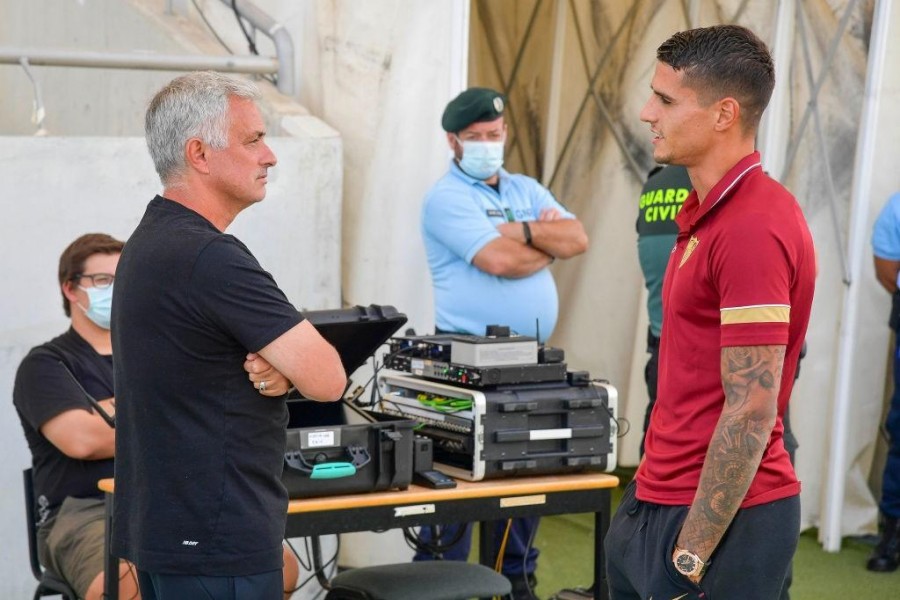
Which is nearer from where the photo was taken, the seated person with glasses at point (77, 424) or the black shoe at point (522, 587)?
the seated person with glasses at point (77, 424)

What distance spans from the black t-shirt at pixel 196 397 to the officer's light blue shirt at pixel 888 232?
3.35m

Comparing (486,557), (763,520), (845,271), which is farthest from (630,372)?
(763,520)

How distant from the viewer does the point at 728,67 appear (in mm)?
2076

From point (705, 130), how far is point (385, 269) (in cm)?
260

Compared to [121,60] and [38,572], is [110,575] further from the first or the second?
[121,60]

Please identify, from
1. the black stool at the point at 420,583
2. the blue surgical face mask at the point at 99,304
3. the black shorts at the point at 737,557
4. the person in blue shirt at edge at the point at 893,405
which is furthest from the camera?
the person in blue shirt at edge at the point at 893,405

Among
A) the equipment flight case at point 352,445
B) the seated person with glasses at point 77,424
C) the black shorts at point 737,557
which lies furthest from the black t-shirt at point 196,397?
the seated person with glasses at point 77,424

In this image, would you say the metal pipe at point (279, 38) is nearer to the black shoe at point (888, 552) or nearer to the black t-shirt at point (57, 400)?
the black t-shirt at point (57, 400)

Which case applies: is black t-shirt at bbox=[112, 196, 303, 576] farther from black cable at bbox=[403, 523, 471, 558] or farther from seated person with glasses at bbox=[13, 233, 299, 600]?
black cable at bbox=[403, 523, 471, 558]

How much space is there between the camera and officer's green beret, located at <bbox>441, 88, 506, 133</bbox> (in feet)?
13.8

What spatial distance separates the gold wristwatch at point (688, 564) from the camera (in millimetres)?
2043

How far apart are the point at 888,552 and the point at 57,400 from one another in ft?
10.5

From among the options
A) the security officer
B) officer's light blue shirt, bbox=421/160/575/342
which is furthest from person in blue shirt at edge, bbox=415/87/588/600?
the security officer

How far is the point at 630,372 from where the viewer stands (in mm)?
5859
